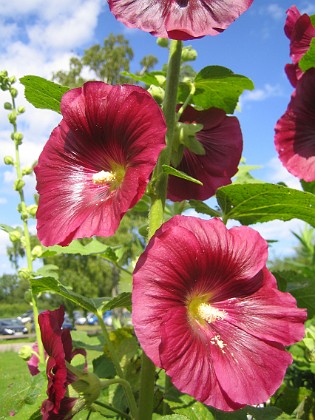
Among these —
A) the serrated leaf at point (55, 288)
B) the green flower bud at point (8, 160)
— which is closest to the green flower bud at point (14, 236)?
the green flower bud at point (8, 160)

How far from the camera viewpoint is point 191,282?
2.51ft

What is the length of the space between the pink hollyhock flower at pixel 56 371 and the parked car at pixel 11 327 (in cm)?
2991

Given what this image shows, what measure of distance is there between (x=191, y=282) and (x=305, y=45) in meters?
0.68

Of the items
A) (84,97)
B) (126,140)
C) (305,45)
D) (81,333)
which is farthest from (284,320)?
(81,333)

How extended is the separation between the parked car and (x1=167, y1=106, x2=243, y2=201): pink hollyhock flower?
97.9 feet

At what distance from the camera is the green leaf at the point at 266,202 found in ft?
2.68

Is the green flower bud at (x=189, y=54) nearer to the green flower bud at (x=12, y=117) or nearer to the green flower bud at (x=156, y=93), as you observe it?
the green flower bud at (x=156, y=93)

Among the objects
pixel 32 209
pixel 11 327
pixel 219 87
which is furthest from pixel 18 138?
pixel 11 327

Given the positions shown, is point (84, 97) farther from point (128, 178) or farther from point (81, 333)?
point (81, 333)

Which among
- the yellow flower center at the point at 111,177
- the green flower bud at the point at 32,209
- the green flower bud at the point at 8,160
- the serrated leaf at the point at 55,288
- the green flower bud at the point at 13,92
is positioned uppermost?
the green flower bud at the point at 13,92

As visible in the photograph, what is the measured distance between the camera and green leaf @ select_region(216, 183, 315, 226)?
A: 82 cm

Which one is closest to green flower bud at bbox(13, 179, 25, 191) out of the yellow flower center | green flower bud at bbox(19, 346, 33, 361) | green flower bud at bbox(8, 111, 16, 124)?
green flower bud at bbox(8, 111, 16, 124)

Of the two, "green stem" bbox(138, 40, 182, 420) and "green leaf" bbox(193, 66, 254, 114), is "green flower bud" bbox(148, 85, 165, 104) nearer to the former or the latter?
"green stem" bbox(138, 40, 182, 420)

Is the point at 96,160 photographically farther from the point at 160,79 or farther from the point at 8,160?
the point at 8,160
